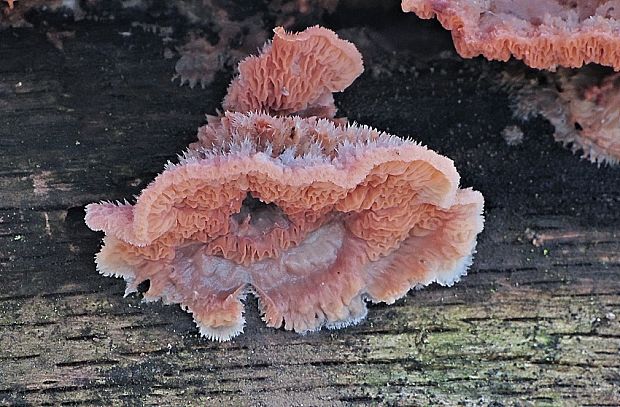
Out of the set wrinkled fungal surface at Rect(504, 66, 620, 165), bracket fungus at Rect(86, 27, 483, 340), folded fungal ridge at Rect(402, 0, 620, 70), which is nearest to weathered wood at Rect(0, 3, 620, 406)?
wrinkled fungal surface at Rect(504, 66, 620, 165)

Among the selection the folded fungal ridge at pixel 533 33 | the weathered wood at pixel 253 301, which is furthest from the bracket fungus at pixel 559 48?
the weathered wood at pixel 253 301

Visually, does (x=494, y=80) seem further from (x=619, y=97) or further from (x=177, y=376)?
(x=177, y=376)

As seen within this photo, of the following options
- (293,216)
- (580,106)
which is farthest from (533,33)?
(293,216)

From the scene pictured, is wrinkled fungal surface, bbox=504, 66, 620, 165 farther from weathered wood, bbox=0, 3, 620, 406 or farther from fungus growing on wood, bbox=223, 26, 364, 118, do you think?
fungus growing on wood, bbox=223, 26, 364, 118

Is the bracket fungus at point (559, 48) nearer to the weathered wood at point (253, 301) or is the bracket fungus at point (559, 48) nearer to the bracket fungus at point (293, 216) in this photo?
the weathered wood at point (253, 301)

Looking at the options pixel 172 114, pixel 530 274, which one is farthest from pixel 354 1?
pixel 530 274

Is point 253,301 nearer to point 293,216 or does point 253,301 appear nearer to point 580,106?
point 293,216
